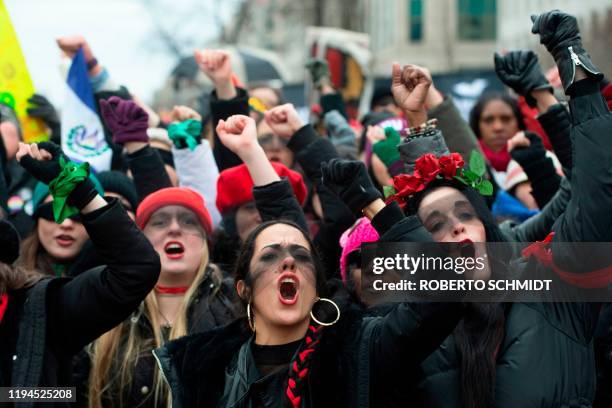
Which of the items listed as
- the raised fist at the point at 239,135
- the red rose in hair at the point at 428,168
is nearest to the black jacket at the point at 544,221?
the red rose in hair at the point at 428,168

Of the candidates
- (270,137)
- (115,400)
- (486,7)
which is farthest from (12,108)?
(486,7)

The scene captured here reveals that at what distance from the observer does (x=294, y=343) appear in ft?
15.1

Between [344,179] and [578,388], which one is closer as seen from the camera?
[578,388]

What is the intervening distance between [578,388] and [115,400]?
1.99 meters

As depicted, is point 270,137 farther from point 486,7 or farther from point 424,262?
point 486,7

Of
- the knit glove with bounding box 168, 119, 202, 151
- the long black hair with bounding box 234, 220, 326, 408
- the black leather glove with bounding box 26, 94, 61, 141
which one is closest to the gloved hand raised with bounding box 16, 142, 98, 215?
the long black hair with bounding box 234, 220, 326, 408

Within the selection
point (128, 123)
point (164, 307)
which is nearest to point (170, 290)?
point (164, 307)

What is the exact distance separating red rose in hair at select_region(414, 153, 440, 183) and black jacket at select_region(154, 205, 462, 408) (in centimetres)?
34

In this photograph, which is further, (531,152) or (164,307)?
(531,152)

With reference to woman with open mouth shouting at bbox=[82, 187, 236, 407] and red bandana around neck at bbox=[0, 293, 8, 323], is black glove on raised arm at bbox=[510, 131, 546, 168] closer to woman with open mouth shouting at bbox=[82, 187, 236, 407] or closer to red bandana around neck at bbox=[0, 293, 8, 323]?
woman with open mouth shouting at bbox=[82, 187, 236, 407]

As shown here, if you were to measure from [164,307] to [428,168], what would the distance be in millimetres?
1601

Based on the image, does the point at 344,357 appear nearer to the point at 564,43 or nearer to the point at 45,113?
the point at 564,43

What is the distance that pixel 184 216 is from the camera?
5902mm

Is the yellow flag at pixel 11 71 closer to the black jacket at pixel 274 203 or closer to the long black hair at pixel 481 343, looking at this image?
the black jacket at pixel 274 203
